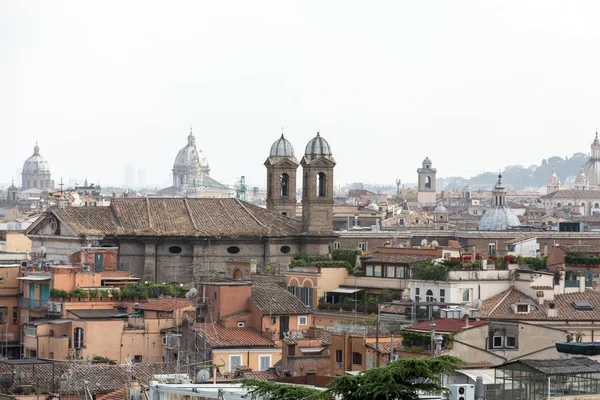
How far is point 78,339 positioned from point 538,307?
31.7 feet

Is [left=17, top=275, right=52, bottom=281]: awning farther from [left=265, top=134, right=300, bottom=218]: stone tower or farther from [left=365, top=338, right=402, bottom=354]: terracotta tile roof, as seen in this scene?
[left=265, top=134, right=300, bottom=218]: stone tower

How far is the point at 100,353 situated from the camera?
154ft

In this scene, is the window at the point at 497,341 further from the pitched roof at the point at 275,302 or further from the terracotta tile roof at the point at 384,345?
the pitched roof at the point at 275,302

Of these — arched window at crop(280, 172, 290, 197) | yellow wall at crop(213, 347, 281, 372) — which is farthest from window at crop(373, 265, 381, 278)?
arched window at crop(280, 172, 290, 197)

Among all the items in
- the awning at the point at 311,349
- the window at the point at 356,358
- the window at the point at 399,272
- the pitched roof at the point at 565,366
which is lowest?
the window at the point at 356,358

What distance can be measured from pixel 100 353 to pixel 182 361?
176 inches

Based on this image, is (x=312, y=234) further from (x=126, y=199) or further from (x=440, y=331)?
(x=440, y=331)

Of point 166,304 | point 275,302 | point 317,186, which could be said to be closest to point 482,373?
point 275,302

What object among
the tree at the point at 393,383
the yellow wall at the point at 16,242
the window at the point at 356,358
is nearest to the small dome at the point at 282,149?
the yellow wall at the point at 16,242

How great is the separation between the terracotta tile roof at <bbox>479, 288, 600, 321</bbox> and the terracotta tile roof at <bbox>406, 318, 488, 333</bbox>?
2.81 m

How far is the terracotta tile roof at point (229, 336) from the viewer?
43.8 metres

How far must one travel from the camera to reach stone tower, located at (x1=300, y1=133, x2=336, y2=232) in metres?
A: 72.2

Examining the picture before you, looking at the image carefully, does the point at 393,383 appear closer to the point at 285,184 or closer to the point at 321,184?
the point at 321,184

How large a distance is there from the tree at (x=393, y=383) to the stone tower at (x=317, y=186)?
4588 centimetres
